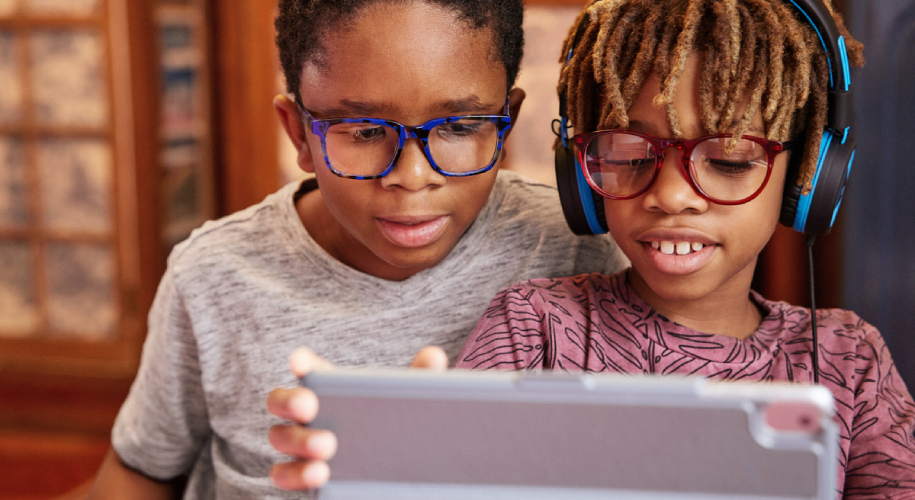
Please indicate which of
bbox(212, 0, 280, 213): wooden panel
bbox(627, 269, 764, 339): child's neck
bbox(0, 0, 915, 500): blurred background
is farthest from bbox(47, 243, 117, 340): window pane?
bbox(627, 269, 764, 339): child's neck

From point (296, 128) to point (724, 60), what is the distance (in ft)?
1.91

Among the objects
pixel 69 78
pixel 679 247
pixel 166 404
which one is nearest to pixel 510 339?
pixel 679 247

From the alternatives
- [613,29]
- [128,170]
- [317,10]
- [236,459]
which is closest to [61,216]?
[128,170]

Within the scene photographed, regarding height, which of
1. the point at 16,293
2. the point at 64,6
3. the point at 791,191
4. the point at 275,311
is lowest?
the point at 16,293

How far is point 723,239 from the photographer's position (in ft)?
2.84

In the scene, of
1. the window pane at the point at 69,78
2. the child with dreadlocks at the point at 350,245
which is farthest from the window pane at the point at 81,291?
the child with dreadlocks at the point at 350,245

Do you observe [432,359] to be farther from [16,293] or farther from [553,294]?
[16,293]

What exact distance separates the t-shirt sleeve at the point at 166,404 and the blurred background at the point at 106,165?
1.41m

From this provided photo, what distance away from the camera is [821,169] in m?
0.87

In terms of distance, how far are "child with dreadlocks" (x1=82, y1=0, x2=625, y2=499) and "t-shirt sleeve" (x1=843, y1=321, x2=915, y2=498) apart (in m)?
0.40

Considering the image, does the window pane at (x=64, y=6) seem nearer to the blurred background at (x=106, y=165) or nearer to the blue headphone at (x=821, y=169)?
the blurred background at (x=106, y=165)

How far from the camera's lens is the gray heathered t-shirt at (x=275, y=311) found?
1.11 metres

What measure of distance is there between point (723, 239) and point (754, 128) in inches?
4.9

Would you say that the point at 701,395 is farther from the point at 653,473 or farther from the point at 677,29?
the point at 677,29
